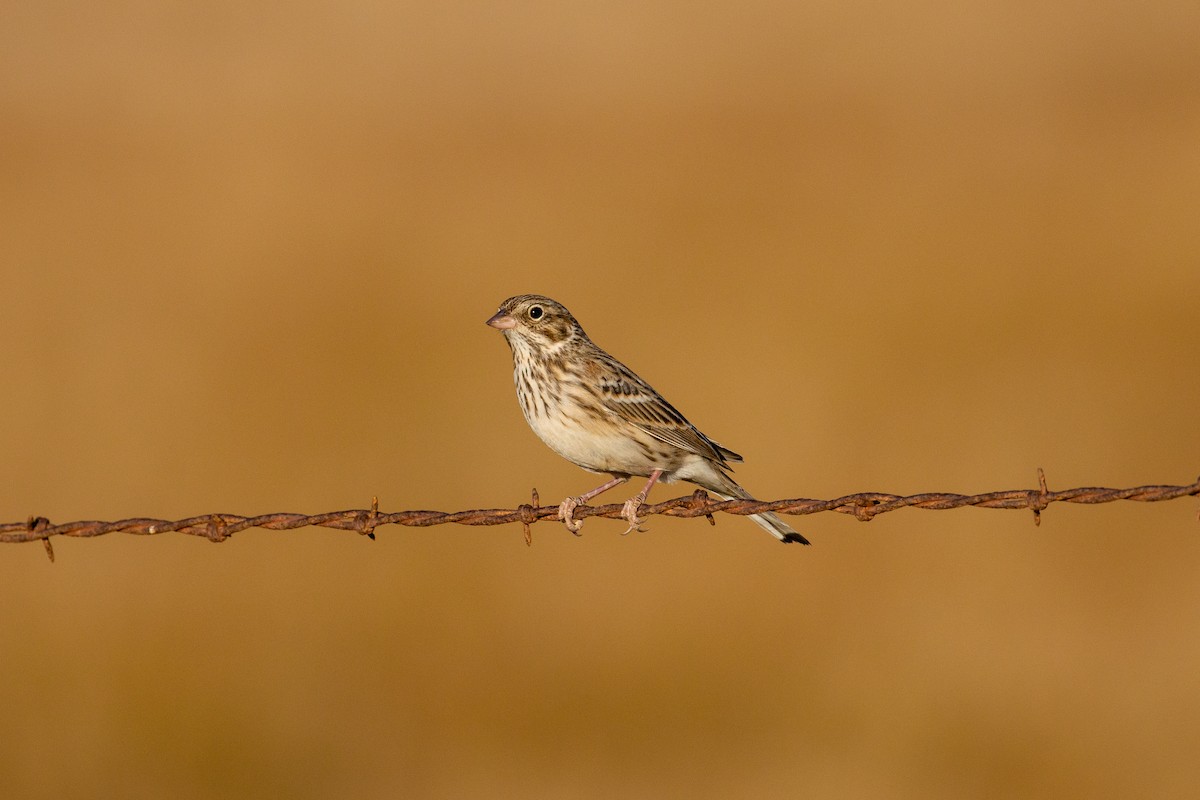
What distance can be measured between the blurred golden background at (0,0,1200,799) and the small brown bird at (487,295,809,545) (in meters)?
3.41

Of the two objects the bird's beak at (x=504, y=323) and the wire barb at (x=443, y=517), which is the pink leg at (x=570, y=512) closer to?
the wire barb at (x=443, y=517)

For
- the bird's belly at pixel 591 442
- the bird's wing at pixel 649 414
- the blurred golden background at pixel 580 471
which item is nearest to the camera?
the bird's belly at pixel 591 442

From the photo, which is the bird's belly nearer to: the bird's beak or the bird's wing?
the bird's wing

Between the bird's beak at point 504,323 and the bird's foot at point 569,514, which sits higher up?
the bird's beak at point 504,323

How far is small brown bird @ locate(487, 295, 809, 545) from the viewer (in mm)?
8453

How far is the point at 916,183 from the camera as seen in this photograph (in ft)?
74.0

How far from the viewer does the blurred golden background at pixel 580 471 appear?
11.4 metres

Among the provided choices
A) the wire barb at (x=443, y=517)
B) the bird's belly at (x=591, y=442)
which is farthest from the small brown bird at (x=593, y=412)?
the wire barb at (x=443, y=517)

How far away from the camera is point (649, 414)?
871 cm

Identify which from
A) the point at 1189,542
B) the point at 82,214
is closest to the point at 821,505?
the point at 1189,542

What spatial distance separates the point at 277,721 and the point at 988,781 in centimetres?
555

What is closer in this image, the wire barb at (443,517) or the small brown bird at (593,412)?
the wire barb at (443,517)

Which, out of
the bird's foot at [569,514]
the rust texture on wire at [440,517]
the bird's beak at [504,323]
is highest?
the bird's beak at [504,323]

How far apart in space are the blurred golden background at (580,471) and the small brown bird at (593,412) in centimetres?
341
